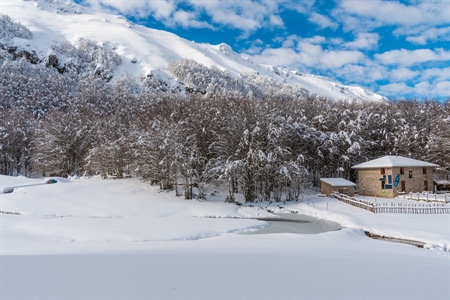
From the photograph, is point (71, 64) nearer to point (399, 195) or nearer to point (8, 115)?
point (8, 115)

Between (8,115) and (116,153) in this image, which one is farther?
(8,115)

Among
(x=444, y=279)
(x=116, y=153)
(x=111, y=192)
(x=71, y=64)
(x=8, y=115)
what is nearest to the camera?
(x=444, y=279)

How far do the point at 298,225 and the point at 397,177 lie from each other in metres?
21.2

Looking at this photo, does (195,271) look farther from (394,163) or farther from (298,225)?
(394,163)

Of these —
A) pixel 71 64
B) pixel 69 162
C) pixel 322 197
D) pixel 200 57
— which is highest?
pixel 200 57

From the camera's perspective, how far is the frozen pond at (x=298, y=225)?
20663 millimetres

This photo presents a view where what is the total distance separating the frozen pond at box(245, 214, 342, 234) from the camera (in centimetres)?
2066

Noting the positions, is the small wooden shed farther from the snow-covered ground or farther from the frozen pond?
the snow-covered ground

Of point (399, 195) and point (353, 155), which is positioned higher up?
point (353, 155)

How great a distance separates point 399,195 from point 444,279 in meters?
34.0

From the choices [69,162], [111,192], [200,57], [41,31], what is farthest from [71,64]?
[111,192]

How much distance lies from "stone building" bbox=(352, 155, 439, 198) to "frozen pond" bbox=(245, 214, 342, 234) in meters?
16.1

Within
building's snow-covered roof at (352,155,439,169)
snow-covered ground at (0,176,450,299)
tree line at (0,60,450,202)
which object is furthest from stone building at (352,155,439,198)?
snow-covered ground at (0,176,450,299)

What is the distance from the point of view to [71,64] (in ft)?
440
